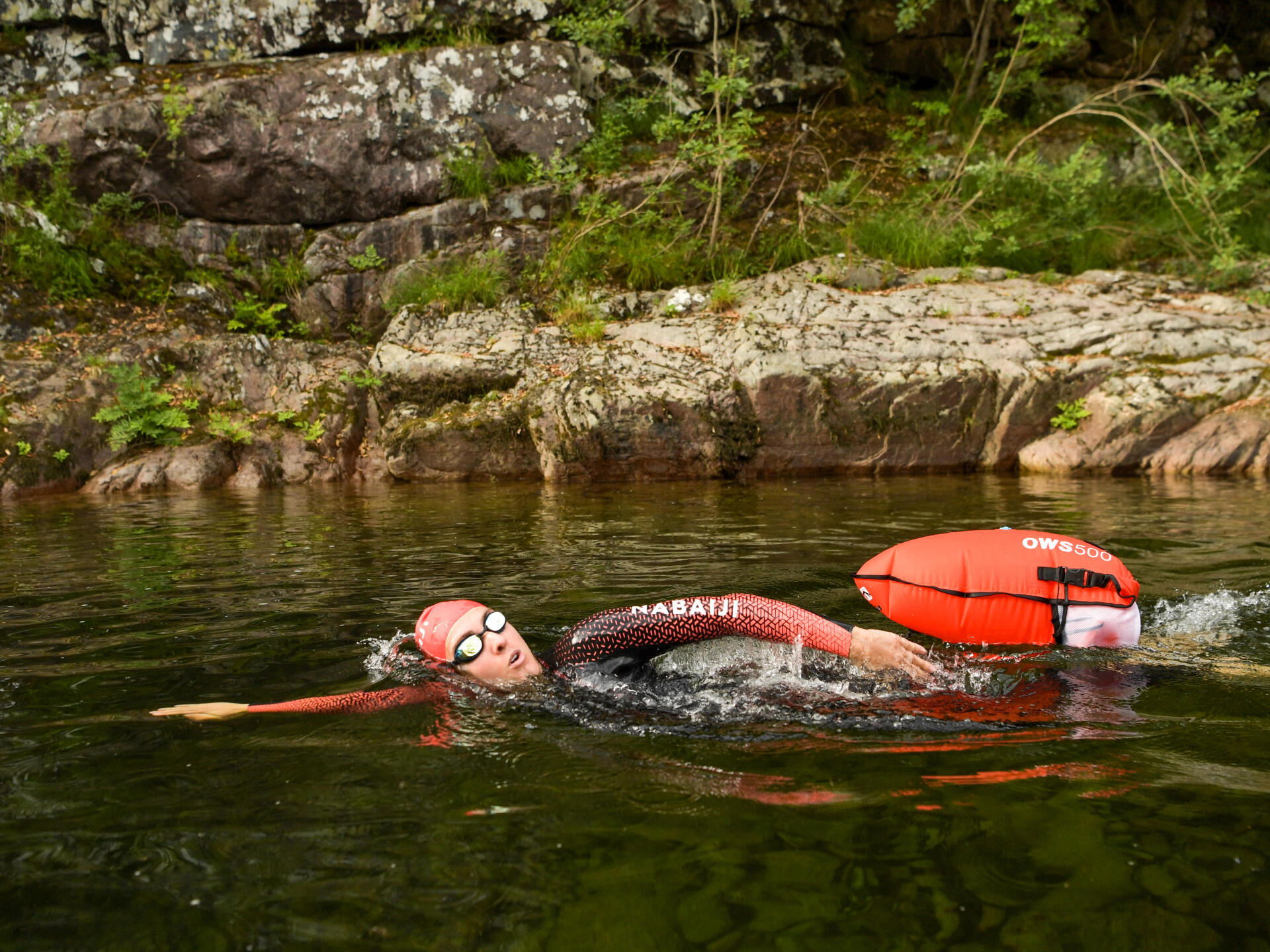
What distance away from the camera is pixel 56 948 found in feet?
5.87

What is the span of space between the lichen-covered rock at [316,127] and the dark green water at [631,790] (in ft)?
31.9

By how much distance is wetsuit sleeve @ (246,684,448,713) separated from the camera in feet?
10.3

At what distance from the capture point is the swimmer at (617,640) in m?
3.19

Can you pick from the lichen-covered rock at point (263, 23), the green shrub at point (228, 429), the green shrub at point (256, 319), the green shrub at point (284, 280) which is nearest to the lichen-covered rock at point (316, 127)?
the lichen-covered rock at point (263, 23)

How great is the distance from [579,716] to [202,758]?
4.14ft

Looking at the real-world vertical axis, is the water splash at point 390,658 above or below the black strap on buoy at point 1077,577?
below

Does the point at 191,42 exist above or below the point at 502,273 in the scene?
above

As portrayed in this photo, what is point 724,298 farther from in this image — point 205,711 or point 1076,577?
point 205,711

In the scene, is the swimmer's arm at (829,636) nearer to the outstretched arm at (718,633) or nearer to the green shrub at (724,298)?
the outstretched arm at (718,633)

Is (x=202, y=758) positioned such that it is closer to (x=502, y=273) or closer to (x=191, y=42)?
(x=502, y=273)

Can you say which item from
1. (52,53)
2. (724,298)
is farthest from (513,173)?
(52,53)

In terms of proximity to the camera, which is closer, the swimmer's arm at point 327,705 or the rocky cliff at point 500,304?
the swimmer's arm at point 327,705

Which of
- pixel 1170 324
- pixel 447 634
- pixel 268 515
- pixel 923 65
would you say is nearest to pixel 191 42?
pixel 268 515

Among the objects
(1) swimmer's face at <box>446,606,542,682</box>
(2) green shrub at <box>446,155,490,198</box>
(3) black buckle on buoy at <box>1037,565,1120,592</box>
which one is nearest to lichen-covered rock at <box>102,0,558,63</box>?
(2) green shrub at <box>446,155,490,198</box>
